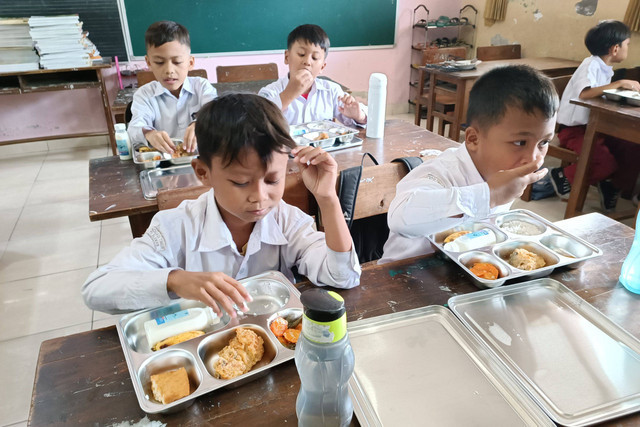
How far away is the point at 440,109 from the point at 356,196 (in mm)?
3326

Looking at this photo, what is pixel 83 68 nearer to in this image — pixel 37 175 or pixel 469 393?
pixel 37 175

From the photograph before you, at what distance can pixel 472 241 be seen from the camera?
1181 millimetres

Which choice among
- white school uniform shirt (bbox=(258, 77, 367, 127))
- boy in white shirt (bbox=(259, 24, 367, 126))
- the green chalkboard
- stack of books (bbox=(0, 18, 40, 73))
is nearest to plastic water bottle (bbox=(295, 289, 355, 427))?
boy in white shirt (bbox=(259, 24, 367, 126))

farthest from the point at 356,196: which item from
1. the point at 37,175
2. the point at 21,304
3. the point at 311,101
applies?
the point at 37,175

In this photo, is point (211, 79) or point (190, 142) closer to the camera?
point (190, 142)

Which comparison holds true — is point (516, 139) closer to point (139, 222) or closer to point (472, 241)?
point (472, 241)

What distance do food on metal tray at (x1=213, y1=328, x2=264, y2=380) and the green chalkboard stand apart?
4370mm

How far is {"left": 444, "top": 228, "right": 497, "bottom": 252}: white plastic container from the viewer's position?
115 cm

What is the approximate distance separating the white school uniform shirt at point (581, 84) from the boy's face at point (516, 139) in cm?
223

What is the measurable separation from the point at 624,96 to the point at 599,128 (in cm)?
21

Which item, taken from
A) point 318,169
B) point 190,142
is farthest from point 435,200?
point 190,142

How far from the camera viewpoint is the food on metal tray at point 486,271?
1.04 metres

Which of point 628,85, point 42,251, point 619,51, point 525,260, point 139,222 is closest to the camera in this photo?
point 525,260

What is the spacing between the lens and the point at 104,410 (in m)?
0.70
